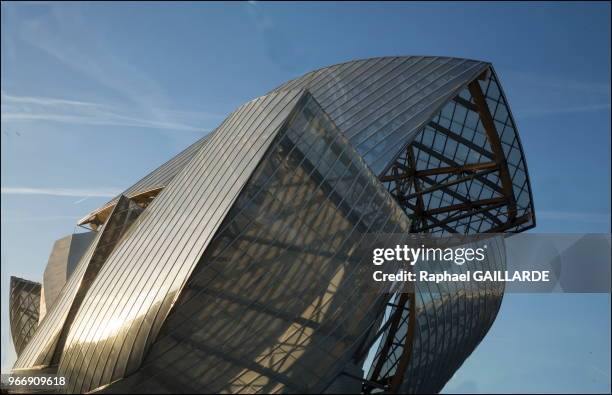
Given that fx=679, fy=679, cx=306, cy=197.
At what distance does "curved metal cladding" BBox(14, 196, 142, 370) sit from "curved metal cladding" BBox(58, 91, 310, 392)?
2060 mm

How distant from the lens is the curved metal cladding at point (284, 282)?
21078mm

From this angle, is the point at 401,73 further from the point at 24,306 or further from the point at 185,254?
the point at 24,306

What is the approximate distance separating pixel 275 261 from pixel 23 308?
32.7 meters

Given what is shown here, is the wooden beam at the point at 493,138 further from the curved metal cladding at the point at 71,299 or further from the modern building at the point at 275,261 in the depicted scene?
the curved metal cladding at the point at 71,299

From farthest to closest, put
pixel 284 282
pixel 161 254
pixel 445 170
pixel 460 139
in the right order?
pixel 445 170
pixel 460 139
pixel 161 254
pixel 284 282

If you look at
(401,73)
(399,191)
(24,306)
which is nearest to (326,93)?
(401,73)

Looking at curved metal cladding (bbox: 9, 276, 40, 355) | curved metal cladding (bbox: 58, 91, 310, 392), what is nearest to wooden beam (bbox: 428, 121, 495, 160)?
curved metal cladding (bbox: 58, 91, 310, 392)

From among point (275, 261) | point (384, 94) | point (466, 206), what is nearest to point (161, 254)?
point (275, 261)

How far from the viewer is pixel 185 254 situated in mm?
21531

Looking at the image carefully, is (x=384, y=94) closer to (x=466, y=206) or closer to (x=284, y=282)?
(x=466, y=206)

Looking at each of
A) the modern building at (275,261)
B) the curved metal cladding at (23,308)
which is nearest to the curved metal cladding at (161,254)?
the modern building at (275,261)

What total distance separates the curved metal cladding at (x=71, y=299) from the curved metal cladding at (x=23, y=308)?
53.3 ft

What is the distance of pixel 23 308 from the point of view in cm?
4800

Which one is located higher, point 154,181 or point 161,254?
point 154,181
